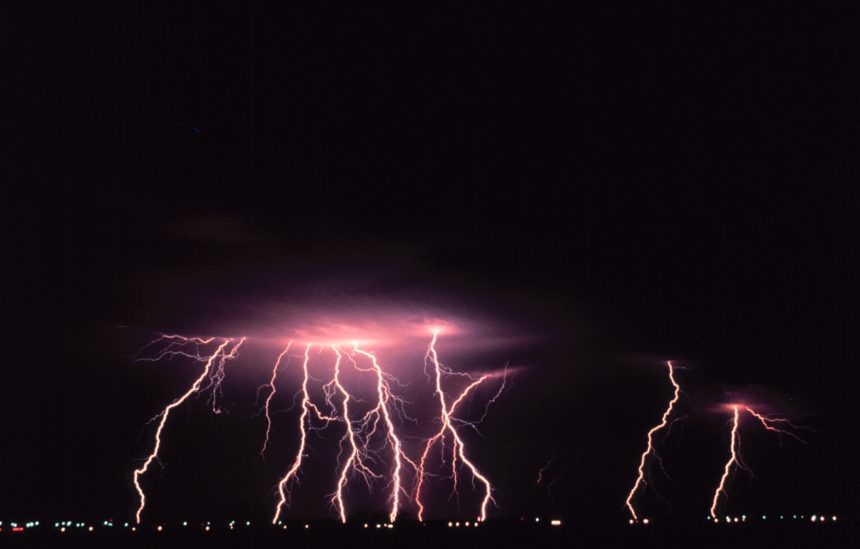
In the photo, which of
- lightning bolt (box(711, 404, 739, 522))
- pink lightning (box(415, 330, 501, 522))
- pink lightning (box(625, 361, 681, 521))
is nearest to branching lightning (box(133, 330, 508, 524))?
pink lightning (box(415, 330, 501, 522))

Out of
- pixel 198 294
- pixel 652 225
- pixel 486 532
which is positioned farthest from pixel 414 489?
pixel 652 225

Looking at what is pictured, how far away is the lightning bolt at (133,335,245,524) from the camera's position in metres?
7.93

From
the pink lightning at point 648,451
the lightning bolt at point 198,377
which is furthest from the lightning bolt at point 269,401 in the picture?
the pink lightning at point 648,451

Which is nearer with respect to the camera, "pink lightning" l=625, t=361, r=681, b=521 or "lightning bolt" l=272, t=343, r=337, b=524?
"lightning bolt" l=272, t=343, r=337, b=524

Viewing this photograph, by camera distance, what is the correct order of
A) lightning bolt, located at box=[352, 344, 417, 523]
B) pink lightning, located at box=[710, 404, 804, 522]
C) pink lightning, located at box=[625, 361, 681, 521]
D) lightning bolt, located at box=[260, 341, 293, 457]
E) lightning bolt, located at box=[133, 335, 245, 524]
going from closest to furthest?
lightning bolt, located at box=[133, 335, 245, 524] < lightning bolt, located at box=[260, 341, 293, 457] < lightning bolt, located at box=[352, 344, 417, 523] < pink lightning, located at box=[625, 361, 681, 521] < pink lightning, located at box=[710, 404, 804, 522]

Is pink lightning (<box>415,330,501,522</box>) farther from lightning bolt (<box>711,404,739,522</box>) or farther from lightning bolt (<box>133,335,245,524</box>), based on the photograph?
lightning bolt (<box>711,404,739,522</box>)

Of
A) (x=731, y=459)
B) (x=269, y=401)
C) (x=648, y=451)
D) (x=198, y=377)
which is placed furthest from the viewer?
(x=731, y=459)

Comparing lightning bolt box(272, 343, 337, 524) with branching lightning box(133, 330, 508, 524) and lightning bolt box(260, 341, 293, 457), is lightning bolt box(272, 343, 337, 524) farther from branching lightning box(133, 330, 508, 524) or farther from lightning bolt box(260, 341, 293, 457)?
lightning bolt box(260, 341, 293, 457)

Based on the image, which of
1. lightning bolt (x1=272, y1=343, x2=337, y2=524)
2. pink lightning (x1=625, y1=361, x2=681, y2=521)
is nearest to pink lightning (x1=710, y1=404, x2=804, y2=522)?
pink lightning (x1=625, y1=361, x2=681, y2=521)

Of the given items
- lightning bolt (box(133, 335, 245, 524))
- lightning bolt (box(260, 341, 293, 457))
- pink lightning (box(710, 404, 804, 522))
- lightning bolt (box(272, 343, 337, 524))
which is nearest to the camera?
lightning bolt (box(133, 335, 245, 524))

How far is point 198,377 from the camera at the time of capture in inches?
335

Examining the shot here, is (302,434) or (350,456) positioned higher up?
(302,434)

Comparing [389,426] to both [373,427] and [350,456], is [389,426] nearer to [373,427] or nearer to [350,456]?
[373,427]

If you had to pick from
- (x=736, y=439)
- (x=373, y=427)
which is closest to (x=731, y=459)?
(x=736, y=439)
